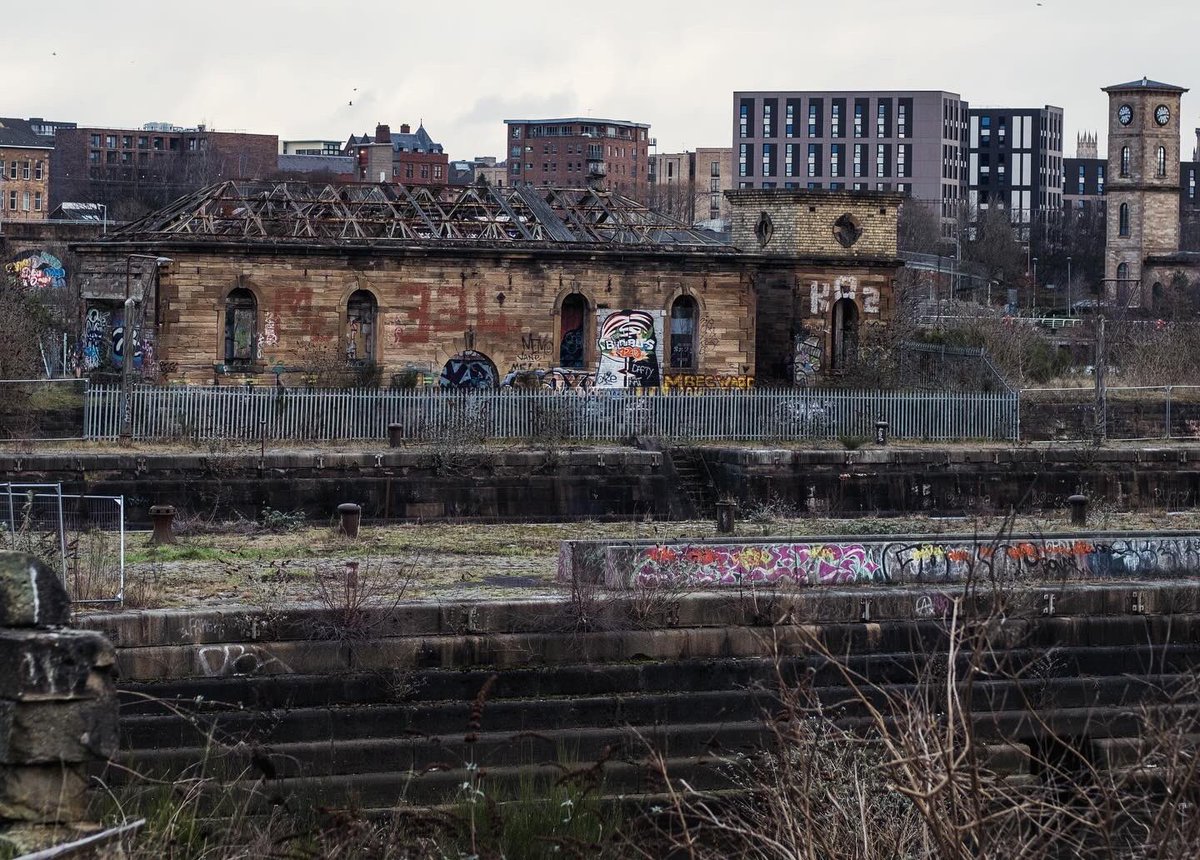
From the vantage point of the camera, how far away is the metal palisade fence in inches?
1288

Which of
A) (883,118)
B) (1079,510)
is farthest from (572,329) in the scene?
(883,118)

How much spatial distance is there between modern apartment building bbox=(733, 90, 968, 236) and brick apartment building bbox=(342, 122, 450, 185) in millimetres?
20711

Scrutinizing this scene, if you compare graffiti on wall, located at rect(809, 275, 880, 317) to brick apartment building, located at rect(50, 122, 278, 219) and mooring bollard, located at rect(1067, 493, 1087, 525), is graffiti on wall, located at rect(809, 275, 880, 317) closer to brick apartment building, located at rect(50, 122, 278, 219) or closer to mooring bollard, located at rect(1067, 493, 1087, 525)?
mooring bollard, located at rect(1067, 493, 1087, 525)

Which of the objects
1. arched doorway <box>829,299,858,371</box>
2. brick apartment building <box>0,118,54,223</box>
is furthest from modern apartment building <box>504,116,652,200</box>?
arched doorway <box>829,299,858,371</box>

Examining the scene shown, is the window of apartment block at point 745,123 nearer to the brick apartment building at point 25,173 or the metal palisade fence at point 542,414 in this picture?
the brick apartment building at point 25,173

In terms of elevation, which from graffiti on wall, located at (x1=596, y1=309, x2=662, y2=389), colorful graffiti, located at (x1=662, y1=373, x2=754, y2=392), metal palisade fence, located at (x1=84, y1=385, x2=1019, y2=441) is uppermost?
graffiti on wall, located at (x1=596, y1=309, x2=662, y2=389)

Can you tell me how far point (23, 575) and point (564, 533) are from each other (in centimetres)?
1947

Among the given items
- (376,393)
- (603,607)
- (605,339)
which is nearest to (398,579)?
(603,607)

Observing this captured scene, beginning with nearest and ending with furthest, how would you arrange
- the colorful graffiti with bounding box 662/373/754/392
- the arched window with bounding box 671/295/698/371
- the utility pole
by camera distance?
the utility pole < the colorful graffiti with bounding box 662/373/754/392 < the arched window with bounding box 671/295/698/371

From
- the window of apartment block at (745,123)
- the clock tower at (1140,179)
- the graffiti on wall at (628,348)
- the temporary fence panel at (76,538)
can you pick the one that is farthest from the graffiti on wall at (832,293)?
the window of apartment block at (745,123)

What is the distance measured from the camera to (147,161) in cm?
12138

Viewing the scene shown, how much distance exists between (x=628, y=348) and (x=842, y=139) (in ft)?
269

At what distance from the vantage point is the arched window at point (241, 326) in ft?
122

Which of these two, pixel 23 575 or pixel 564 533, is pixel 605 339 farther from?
pixel 23 575
